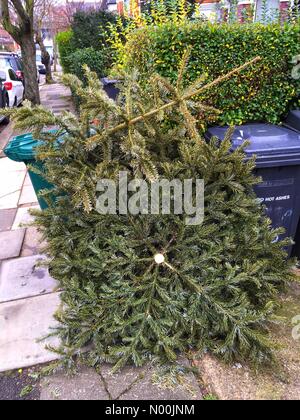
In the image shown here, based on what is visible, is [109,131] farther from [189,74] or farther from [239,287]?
[239,287]

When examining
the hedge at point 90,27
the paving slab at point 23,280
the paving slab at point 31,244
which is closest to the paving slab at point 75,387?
the paving slab at point 23,280

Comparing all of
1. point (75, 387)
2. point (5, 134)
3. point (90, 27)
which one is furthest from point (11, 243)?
point (90, 27)

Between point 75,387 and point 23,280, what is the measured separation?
4.43 feet

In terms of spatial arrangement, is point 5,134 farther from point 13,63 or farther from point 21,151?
point 21,151

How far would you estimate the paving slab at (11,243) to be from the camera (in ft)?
11.9

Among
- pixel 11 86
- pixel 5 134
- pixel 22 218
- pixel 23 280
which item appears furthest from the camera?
pixel 11 86

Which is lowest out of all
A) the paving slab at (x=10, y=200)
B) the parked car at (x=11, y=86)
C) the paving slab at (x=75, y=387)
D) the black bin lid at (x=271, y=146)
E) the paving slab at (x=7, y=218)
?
the paving slab at (x=10, y=200)

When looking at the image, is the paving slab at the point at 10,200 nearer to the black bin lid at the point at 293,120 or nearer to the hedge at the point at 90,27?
the black bin lid at the point at 293,120

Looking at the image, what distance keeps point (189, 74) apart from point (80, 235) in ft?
5.36

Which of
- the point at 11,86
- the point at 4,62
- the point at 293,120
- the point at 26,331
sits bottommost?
the point at 26,331

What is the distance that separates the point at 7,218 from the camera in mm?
4406

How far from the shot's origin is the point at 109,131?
2186 millimetres

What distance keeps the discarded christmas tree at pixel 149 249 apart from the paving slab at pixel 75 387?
0.49 feet

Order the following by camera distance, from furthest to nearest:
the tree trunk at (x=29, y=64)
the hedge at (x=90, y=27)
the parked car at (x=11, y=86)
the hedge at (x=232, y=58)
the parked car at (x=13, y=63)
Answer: the parked car at (x=13, y=63), the hedge at (x=90, y=27), the parked car at (x=11, y=86), the tree trunk at (x=29, y=64), the hedge at (x=232, y=58)
